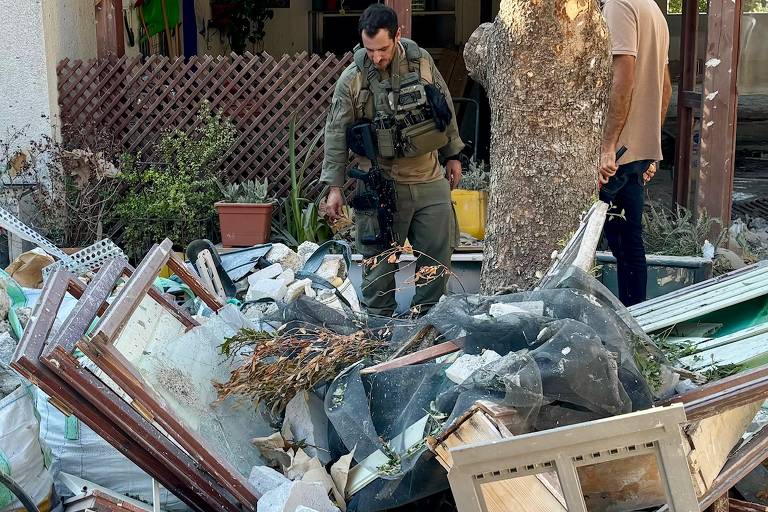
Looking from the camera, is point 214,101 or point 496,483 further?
point 214,101

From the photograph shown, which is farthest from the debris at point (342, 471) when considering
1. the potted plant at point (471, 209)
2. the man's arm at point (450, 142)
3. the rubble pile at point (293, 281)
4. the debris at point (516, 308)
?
the potted plant at point (471, 209)

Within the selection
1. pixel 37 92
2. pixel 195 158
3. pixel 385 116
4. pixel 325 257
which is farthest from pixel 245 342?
pixel 37 92

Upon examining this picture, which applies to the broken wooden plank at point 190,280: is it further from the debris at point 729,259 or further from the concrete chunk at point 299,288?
the debris at point 729,259

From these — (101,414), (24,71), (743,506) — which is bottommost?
(743,506)

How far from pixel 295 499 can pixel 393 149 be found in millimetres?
2772

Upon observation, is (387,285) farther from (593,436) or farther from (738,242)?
(593,436)

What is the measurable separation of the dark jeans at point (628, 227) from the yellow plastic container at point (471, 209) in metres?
1.59

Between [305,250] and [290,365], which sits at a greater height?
[290,365]

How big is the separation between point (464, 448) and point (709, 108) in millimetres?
4759

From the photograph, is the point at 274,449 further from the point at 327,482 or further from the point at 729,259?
the point at 729,259

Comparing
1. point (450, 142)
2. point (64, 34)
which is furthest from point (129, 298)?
point (64, 34)

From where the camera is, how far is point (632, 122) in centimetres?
513

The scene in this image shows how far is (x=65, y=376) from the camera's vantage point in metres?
2.78

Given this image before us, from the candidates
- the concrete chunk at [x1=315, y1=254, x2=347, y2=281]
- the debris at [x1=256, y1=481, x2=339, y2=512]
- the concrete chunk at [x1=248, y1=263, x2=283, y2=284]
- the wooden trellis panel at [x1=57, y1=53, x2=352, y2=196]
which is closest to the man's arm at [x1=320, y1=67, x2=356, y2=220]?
the concrete chunk at [x1=315, y1=254, x2=347, y2=281]
